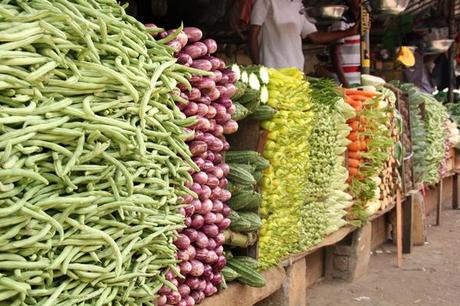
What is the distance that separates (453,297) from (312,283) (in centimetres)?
127

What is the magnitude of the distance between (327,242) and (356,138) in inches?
47.1

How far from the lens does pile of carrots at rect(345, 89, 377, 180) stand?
584 centimetres

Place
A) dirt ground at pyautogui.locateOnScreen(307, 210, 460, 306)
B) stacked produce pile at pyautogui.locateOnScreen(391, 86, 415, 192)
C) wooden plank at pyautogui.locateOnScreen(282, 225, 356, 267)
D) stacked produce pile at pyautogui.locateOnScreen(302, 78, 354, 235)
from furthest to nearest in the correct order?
stacked produce pile at pyautogui.locateOnScreen(391, 86, 415, 192), dirt ground at pyautogui.locateOnScreen(307, 210, 460, 306), stacked produce pile at pyautogui.locateOnScreen(302, 78, 354, 235), wooden plank at pyautogui.locateOnScreen(282, 225, 356, 267)

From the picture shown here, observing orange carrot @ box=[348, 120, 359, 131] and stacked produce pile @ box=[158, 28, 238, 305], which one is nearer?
stacked produce pile @ box=[158, 28, 238, 305]

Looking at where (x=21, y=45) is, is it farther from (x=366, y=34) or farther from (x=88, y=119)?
(x=366, y=34)

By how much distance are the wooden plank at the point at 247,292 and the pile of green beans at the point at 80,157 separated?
1.11m

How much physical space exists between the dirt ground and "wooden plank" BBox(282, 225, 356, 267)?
534mm

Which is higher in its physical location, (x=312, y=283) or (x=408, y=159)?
(x=408, y=159)

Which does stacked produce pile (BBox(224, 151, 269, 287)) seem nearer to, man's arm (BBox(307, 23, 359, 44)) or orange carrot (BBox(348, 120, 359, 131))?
orange carrot (BBox(348, 120, 359, 131))

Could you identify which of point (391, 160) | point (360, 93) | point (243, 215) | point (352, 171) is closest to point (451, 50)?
point (391, 160)

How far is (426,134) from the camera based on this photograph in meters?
8.58

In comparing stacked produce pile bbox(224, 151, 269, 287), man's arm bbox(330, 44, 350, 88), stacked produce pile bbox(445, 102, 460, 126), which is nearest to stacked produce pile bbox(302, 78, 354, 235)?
stacked produce pile bbox(224, 151, 269, 287)

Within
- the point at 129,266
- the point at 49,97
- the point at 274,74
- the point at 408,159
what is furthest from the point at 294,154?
the point at 408,159

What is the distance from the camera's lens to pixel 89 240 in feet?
5.82
